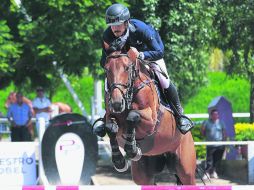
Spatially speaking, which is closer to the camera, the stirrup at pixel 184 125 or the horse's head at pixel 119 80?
the horse's head at pixel 119 80

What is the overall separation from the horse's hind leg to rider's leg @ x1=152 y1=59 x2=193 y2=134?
404 mm

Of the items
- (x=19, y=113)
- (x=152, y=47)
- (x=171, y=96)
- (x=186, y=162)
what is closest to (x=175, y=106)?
(x=171, y=96)

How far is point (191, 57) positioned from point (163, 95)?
716 cm

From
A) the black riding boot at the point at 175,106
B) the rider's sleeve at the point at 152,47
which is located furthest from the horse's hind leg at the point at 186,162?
the rider's sleeve at the point at 152,47

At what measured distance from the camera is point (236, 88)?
1323 inches

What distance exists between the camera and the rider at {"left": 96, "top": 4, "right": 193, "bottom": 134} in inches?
264

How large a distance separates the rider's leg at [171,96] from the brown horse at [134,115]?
9 centimetres

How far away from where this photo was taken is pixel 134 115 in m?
6.52

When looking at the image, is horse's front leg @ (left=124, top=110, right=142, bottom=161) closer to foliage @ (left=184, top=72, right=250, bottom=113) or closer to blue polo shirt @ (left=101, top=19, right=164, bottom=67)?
blue polo shirt @ (left=101, top=19, right=164, bottom=67)

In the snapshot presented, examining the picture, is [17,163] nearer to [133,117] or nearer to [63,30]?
[63,30]

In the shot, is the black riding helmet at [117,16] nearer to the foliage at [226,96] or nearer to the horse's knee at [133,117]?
the horse's knee at [133,117]

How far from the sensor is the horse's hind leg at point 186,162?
784 cm

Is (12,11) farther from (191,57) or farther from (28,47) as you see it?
(191,57)

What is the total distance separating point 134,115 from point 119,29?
893mm
